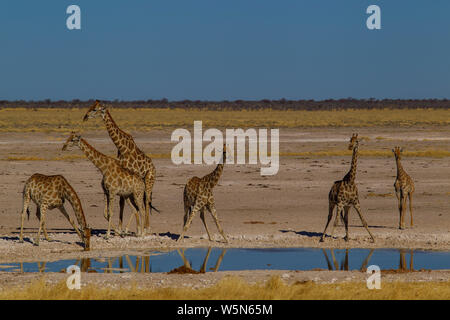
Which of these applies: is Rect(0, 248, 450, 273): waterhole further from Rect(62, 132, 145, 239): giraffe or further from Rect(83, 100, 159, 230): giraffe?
Rect(83, 100, 159, 230): giraffe

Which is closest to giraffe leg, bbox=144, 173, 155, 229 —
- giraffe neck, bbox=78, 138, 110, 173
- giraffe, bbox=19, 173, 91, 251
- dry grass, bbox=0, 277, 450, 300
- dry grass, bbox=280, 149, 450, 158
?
A: giraffe neck, bbox=78, 138, 110, 173

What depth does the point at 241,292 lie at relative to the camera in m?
10.9

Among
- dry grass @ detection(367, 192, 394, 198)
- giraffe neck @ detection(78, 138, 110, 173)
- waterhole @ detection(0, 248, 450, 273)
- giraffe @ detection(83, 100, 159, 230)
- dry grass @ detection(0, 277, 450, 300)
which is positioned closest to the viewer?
dry grass @ detection(0, 277, 450, 300)

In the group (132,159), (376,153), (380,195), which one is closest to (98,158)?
(132,159)

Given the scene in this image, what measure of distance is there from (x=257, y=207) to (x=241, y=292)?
9900 millimetres

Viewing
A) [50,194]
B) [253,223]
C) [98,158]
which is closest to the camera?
[50,194]

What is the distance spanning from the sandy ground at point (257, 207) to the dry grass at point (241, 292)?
958 mm

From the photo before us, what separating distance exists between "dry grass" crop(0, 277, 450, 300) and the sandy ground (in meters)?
0.96

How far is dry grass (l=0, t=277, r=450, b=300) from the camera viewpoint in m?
10.8

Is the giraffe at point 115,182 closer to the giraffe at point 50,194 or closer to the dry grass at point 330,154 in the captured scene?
the giraffe at point 50,194

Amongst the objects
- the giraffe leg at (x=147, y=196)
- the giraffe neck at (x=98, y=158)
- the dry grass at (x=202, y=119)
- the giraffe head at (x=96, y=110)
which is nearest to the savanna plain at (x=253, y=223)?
the giraffe leg at (x=147, y=196)

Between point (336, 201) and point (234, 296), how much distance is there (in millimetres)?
5022

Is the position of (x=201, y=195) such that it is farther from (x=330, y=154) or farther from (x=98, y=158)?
(x=330, y=154)
